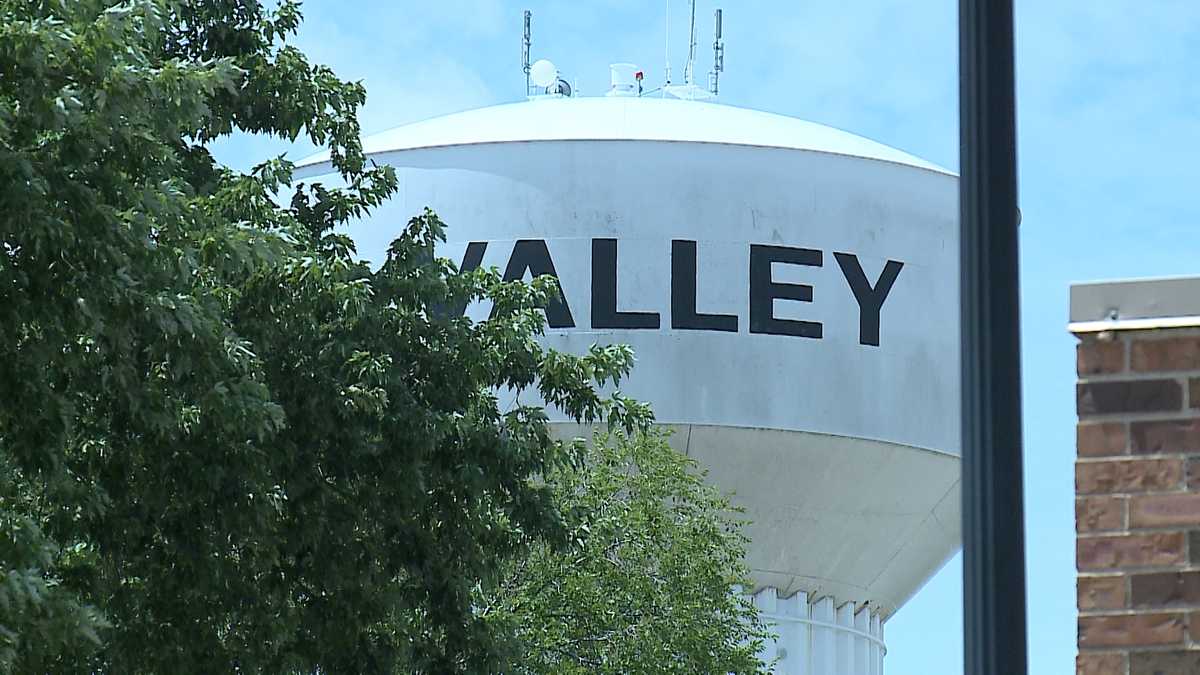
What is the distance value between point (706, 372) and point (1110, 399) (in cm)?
1903

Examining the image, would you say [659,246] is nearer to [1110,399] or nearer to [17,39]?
[17,39]

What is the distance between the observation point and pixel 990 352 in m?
3.76

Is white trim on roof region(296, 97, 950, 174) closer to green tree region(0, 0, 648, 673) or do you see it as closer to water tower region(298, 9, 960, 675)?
water tower region(298, 9, 960, 675)

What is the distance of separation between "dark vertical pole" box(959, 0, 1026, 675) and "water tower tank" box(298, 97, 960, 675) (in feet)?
62.5

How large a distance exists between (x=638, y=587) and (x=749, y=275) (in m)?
3.97

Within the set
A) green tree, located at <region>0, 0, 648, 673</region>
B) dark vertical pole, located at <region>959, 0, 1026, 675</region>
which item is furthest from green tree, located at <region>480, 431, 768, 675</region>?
dark vertical pole, located at <region>959, 0, 1026, 675</region>

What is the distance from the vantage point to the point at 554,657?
20.6 meters

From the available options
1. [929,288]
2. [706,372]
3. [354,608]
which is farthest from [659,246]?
[354,608]

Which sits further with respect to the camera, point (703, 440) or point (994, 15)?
point (703, 440)

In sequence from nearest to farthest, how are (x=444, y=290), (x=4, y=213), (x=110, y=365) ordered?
(x=4, y=213) < (x=110, y=365) < (x=444, y=290)

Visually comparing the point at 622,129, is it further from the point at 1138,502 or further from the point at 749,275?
the point at 1138,502

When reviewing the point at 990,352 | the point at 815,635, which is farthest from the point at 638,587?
the point at 990,352

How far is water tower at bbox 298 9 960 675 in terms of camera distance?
2331 centimetres

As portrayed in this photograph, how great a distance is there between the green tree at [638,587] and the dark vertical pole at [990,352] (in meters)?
15.8
